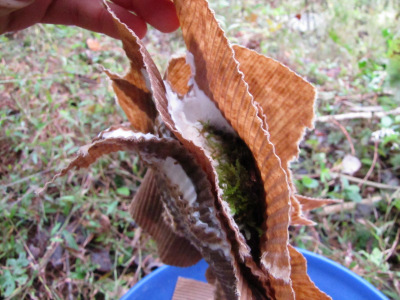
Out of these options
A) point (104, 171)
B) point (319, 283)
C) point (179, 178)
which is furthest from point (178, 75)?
point (104, 171)

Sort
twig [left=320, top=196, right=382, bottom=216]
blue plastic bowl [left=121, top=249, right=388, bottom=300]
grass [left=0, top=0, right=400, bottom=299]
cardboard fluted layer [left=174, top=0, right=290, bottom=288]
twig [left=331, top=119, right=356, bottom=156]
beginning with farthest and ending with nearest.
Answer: twig [left=331, top=119, right=356, bottom=156], twig [left=320, top=196, right=382, bottom=216], grass [left=0, top=0, right=400, bottom=299], blue plastic bowl [left=121, top=249, right=388, bottom=300], cardboard fluted layer [left=174, top=0, right=290, bottom=288]

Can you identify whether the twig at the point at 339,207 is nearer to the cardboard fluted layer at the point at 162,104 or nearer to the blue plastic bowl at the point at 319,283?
the blue plastic bowl at the point at 319,283

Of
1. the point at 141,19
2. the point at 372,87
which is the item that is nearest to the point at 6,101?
the point at 141,19

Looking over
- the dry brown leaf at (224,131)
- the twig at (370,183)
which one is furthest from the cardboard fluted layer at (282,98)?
the twig at (370,183)

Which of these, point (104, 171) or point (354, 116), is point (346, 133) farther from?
point (104, 171)

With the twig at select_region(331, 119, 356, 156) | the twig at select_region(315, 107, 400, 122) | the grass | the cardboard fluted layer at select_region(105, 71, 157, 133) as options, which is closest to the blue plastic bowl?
the grass

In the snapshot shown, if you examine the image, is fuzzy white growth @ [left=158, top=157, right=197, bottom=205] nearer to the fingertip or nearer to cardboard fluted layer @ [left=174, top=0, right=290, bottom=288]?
cardboard fluted layer @ [left=174, top=0, right=290, bottom=288]
